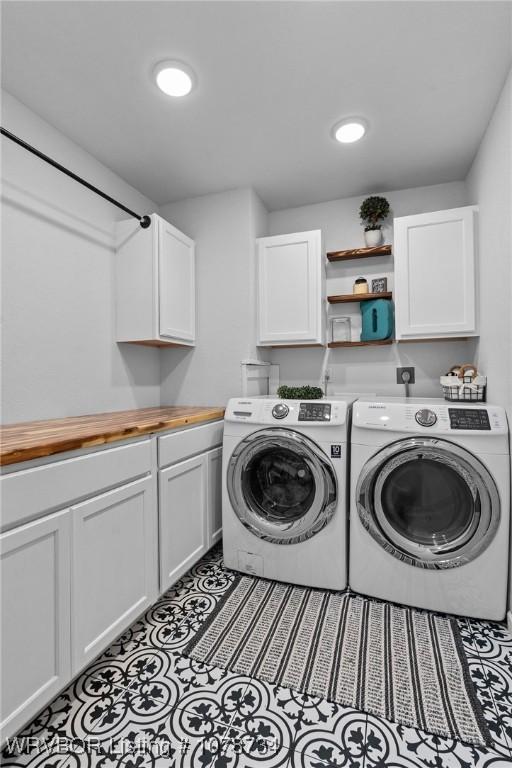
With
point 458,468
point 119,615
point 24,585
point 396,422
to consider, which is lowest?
point 119,615

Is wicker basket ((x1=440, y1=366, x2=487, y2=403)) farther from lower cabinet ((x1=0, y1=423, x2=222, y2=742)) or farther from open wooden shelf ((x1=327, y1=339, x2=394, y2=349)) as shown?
lower cabinet ((x1=0, y1=423, x2=222, y2=742))

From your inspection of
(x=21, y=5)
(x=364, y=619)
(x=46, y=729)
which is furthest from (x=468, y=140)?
(x=46, y=729)

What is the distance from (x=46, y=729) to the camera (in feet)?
3.79

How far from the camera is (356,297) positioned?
254cm

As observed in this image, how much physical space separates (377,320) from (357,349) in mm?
279

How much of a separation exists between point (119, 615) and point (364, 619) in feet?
3.62

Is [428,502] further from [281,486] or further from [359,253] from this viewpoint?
[359,253]

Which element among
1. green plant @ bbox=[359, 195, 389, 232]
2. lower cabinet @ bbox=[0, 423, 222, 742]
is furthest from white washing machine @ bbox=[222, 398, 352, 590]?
green plant @ bbox=[359, 195, 389, 232]

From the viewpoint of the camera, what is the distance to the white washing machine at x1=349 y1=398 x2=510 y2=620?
5.33ft

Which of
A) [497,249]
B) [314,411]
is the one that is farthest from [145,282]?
[497,249]

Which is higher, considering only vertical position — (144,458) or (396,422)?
(396,422)

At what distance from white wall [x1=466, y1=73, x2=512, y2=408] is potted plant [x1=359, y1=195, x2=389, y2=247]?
1.88 ft

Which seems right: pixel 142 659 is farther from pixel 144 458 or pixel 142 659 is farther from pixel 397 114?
pixel 397 114

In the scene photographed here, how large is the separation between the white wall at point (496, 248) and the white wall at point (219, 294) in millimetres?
1429
